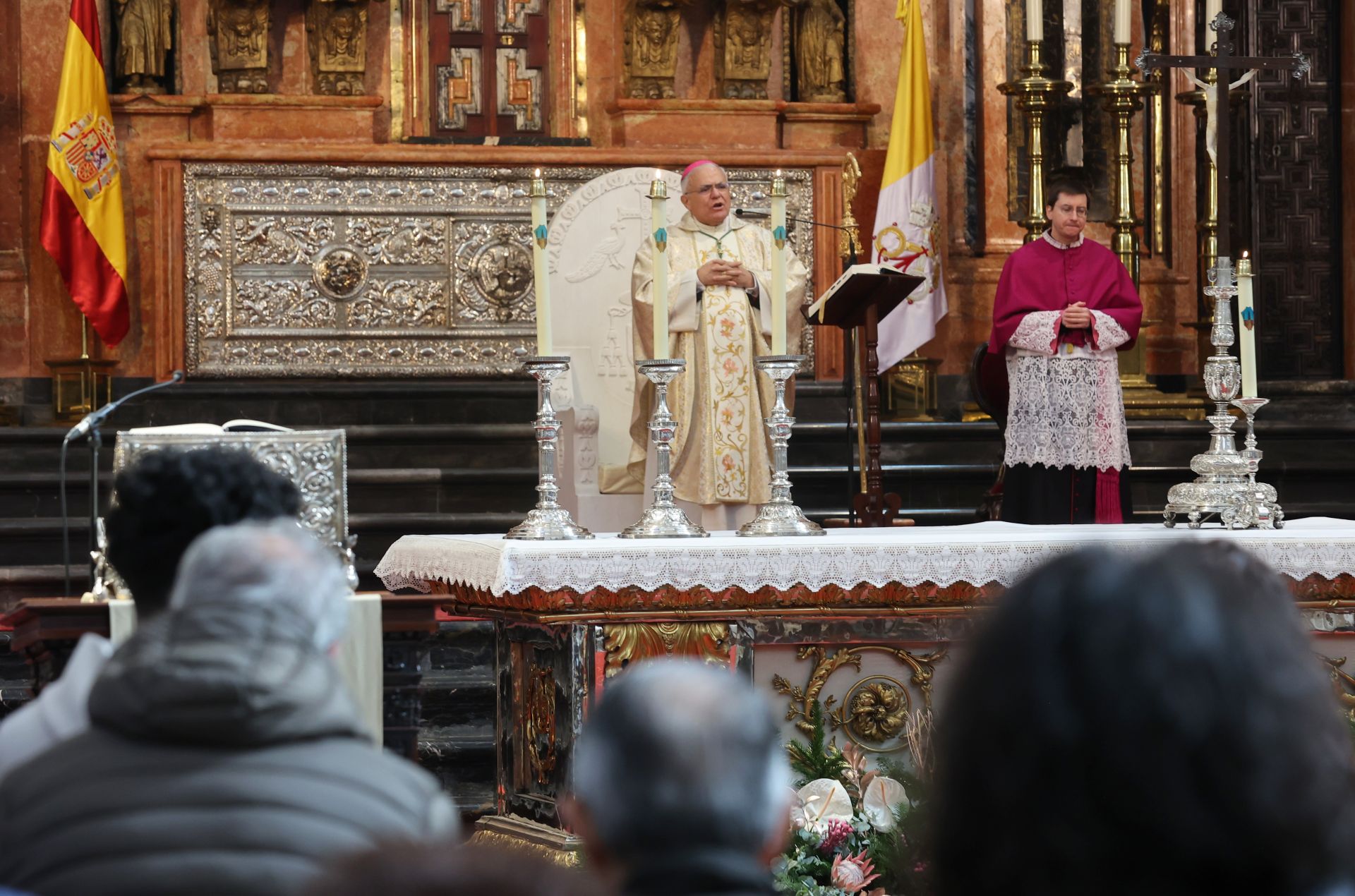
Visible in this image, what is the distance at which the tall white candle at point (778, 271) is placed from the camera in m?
5.08

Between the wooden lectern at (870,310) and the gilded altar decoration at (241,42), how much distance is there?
4.63 m

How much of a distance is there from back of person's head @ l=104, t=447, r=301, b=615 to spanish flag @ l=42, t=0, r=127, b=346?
7.67 meters

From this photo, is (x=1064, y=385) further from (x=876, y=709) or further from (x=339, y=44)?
(x=339, y=44)

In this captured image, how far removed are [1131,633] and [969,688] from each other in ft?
0.43

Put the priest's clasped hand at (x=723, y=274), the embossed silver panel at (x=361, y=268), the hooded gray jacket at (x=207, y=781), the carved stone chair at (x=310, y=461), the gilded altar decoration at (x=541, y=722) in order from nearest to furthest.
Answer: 1. the hooded gray jacket at (x=207, y=781)
2. the carved stone chair at (x=310, y=461)
3. the gilded altar decoration at (x=541, y=722)
4. the priest's clasped hand at (x=723, y=274)
5. the embossed silver panel at (x=361, y=268)

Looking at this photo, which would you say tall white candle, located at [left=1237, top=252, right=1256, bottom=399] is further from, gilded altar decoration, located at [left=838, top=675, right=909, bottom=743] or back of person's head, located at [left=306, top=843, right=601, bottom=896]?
back of person's head, located at [left=306, top=843, right=601, bottom=896]

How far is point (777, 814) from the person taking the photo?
5.46ft

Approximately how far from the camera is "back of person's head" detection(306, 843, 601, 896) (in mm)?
1255

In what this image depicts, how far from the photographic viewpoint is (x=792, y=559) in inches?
193

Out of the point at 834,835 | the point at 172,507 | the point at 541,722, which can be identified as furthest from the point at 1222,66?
the point at 172,507

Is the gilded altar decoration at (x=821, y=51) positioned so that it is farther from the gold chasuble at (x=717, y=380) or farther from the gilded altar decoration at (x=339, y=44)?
the gold chasuble at (x=717, y=380)

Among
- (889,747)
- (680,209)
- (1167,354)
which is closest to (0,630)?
(889,747)

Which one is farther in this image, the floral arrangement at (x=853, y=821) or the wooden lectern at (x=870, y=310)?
the wooden lectern at (x=870, y=310)

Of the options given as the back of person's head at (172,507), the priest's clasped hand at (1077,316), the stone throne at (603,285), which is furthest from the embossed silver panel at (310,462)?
the stone throne at (603,285)
